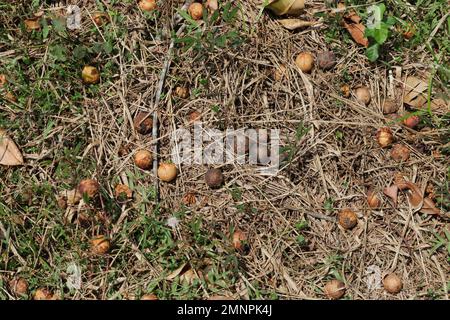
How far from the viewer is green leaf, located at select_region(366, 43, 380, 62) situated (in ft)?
11.2

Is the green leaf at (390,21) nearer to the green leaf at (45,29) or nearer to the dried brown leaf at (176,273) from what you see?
the dried brown leaf at (176,273)

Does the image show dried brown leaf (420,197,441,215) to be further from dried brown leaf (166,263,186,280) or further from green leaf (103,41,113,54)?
green leaf (103,41,113,54)

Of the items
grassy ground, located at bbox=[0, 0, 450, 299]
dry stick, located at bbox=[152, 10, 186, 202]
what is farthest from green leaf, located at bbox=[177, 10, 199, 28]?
dry stick, located at bbox=[152, 10, 186, 202]

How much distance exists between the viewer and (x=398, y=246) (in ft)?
10.8

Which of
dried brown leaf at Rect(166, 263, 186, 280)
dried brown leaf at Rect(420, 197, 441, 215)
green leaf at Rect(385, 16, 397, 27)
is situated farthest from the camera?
green leaf at Rect(385, 16, 397, 27)

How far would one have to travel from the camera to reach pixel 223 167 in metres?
3.35

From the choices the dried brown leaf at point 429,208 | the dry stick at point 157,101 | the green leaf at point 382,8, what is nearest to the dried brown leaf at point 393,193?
the dried brown leaf at point 429,208

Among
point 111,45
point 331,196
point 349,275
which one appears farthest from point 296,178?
point 111,45

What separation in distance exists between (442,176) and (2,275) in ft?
7.97

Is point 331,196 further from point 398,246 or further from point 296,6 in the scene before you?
point 296,6

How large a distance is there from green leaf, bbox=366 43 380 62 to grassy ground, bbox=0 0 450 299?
8 centimetres

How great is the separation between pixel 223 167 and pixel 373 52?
1056mm

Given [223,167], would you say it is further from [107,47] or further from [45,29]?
[45,29]
